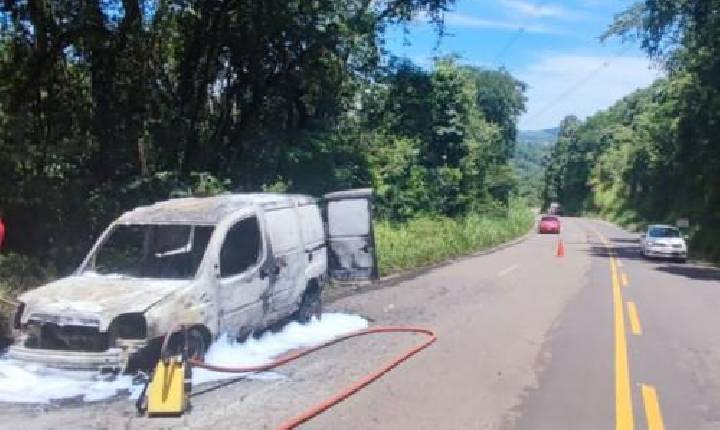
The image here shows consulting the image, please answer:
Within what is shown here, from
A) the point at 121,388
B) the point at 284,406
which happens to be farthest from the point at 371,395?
the point at 121,388

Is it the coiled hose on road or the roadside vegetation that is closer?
the coiled hose on road

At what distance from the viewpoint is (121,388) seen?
7.44 m

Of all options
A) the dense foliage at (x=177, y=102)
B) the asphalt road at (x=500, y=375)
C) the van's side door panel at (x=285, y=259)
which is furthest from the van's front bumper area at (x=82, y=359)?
the dense foliage at (x=177, y=102)

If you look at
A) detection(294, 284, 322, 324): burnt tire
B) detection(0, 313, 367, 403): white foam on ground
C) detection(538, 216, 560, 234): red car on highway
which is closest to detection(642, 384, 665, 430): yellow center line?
detection(0, 313, 367, 403): white foam on ground

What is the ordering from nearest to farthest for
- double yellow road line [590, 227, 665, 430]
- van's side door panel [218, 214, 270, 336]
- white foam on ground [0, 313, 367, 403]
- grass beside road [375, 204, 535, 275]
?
double yellow road line [590, 227, 665, 430], white foam on ground [0, 313, 367, 403], van's side door panel [218, 214, 270, 336], grass beside road [375, 204, 535, 275]

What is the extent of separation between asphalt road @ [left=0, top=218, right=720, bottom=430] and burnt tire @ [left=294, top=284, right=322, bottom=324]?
3.60ft

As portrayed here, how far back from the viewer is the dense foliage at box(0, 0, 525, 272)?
47.3 feet

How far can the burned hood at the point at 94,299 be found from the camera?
297 inches

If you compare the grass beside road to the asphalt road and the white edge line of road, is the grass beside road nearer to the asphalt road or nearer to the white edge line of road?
the white edge line of road

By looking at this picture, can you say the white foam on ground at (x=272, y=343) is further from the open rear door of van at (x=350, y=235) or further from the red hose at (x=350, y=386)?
the open rear door of van at (x=350, y=235)

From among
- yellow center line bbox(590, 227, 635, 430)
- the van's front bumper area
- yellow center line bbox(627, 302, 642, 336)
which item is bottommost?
yellow center line bbox(627, 302, 642, 336)

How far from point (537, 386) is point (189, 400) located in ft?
11.9

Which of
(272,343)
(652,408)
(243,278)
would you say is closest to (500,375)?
(652,408)

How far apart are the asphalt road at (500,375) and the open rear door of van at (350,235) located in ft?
2.15
